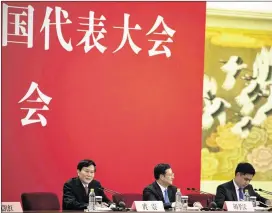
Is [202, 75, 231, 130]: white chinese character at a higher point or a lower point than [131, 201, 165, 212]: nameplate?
higher

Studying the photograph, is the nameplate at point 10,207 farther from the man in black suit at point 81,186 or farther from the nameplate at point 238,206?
the nameplate at point 238,206

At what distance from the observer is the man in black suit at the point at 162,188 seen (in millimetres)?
6055

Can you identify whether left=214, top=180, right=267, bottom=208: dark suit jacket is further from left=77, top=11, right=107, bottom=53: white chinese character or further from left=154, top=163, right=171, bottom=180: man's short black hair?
left=77, top=11, right=107, bottom=53: white chinese character

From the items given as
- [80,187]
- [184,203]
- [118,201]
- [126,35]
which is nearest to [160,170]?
[118,201]

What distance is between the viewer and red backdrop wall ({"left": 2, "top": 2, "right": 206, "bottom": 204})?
6539 mm

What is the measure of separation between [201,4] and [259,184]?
1.86m

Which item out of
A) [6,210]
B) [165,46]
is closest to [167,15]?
[165,46]

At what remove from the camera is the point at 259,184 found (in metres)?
7.33

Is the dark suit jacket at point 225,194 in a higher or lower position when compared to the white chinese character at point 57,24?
lower

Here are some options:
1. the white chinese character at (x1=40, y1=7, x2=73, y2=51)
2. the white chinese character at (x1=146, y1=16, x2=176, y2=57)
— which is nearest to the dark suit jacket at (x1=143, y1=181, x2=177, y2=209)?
the white chinese character at (x1=146, y1=16, x2=176, y2=57)

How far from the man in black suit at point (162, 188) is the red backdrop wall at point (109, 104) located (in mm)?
747

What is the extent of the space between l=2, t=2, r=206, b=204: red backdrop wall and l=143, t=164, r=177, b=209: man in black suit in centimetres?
75

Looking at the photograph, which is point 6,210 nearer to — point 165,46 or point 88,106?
point 88,106

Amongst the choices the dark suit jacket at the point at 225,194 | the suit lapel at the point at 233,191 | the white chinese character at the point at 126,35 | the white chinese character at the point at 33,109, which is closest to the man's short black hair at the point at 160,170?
the dark suit jacket at the point at 225,194
